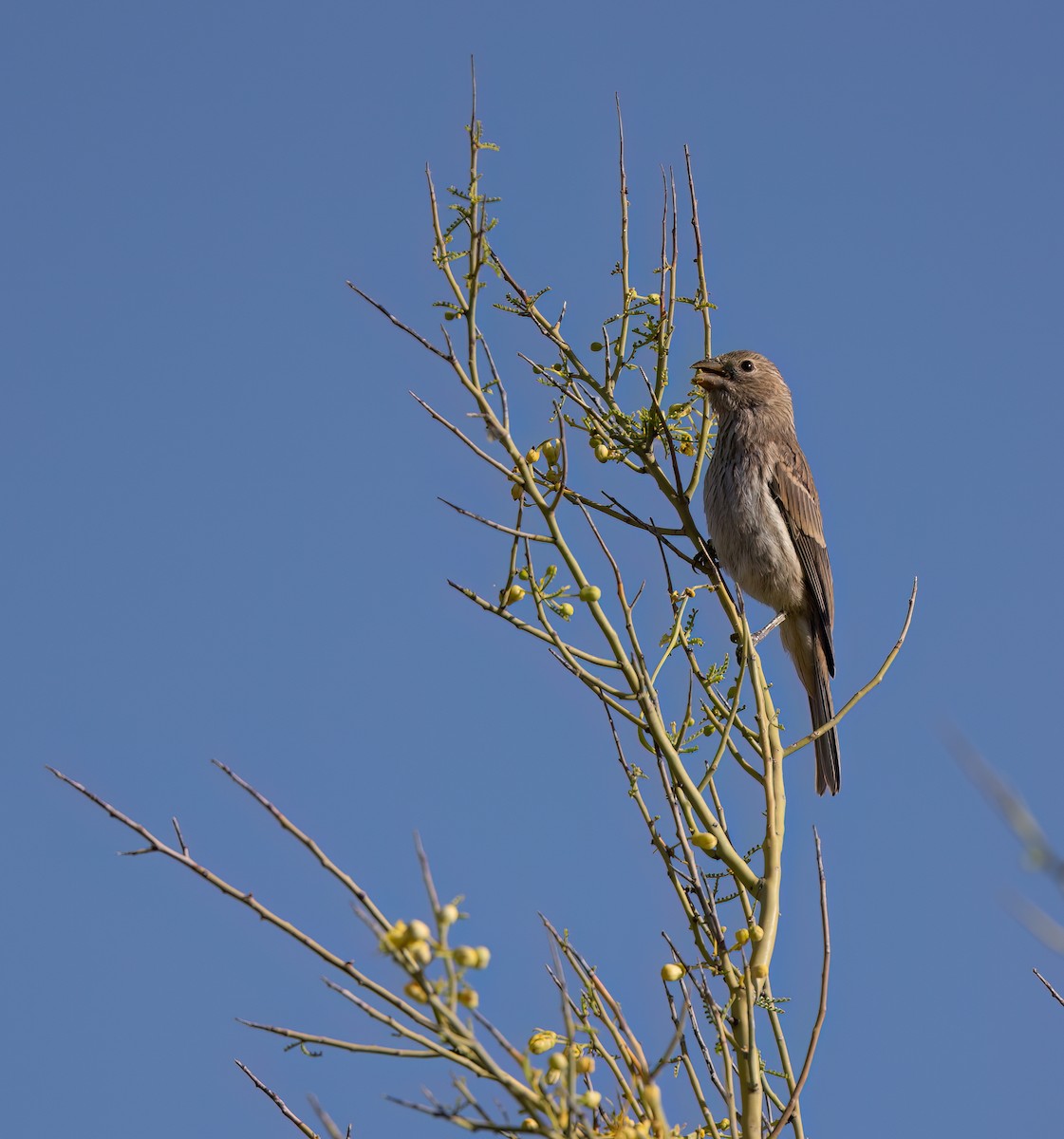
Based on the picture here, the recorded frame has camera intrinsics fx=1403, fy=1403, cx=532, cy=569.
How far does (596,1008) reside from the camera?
2984mm

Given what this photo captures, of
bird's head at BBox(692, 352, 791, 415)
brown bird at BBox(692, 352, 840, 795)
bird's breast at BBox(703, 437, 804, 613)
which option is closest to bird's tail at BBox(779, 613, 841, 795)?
brown bird at BBox(692, 352, 840, 795)

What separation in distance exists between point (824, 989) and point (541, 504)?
1302 millimetres

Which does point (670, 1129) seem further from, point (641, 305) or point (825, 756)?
point (825, 756)

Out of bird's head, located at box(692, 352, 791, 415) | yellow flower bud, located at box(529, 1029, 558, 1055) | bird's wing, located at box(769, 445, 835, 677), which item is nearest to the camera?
yellow flower bud, located at box(529, 1029, 558, 1055)

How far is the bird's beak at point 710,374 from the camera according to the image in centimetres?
734

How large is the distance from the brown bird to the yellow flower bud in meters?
4.33

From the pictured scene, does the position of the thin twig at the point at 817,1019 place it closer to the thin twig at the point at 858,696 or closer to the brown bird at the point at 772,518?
the thin twig at the point at 858,696

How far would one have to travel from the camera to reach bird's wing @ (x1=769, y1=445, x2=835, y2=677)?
7320mm

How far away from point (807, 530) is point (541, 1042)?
5.09 m

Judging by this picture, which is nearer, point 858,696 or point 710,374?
point 858,696

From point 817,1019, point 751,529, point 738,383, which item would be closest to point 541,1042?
point 817,1019

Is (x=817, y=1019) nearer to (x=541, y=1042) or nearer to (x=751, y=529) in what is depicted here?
(x=541, y=1042)

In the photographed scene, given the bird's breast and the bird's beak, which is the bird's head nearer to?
the bird's beak

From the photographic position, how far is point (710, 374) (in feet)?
24.8
